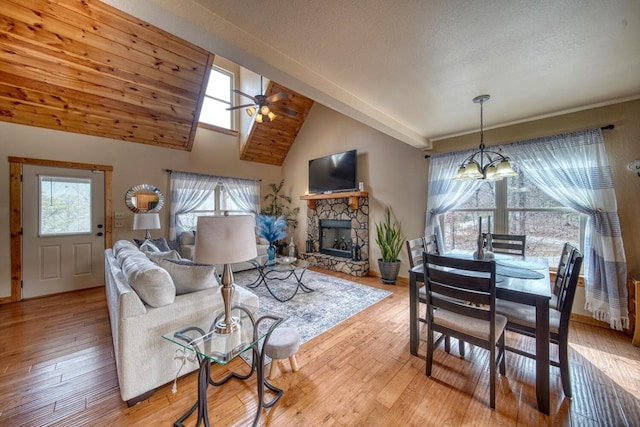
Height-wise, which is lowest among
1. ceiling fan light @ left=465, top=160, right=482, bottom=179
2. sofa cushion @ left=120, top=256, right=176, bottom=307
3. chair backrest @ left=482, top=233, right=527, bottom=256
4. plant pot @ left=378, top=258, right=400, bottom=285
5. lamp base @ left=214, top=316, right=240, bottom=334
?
plant pot @ left=378, top=258, right=400, bottom=285

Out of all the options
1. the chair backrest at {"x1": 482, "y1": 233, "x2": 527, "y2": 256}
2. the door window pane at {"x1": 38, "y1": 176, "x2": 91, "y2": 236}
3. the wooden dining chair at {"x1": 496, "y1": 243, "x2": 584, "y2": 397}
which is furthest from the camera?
the door window pane at {"x1": 38, "y1": 176, "x2": 91, "y2": 236}

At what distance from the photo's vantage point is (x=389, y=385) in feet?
6.16

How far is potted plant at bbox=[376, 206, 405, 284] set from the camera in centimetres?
431

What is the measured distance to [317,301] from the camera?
3.48 metres

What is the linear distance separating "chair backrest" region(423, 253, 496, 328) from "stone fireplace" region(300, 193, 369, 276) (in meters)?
2.91

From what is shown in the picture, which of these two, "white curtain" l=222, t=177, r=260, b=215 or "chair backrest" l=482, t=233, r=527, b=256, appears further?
"white curtain" l=222, t=177, r=260, b=215

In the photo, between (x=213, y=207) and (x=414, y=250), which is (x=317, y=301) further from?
(x=213, y=207)

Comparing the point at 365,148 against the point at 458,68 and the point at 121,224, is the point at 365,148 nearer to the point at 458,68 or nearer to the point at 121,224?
the point at 458,68

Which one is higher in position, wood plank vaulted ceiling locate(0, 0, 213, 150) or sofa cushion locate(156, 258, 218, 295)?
wood plank vaulted ceiling locate(0, 0, 213, 150)

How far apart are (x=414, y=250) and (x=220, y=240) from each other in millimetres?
2140

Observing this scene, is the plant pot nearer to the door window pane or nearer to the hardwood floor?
the hardwood floor

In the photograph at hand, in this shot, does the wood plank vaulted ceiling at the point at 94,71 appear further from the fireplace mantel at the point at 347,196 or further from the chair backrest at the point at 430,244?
the chair backrest at the point at 430,244

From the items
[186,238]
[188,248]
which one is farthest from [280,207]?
[188,248]

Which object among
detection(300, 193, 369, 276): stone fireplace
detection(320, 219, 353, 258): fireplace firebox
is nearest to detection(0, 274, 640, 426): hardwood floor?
detection(300, 193, 369, 276): stone fireplace
